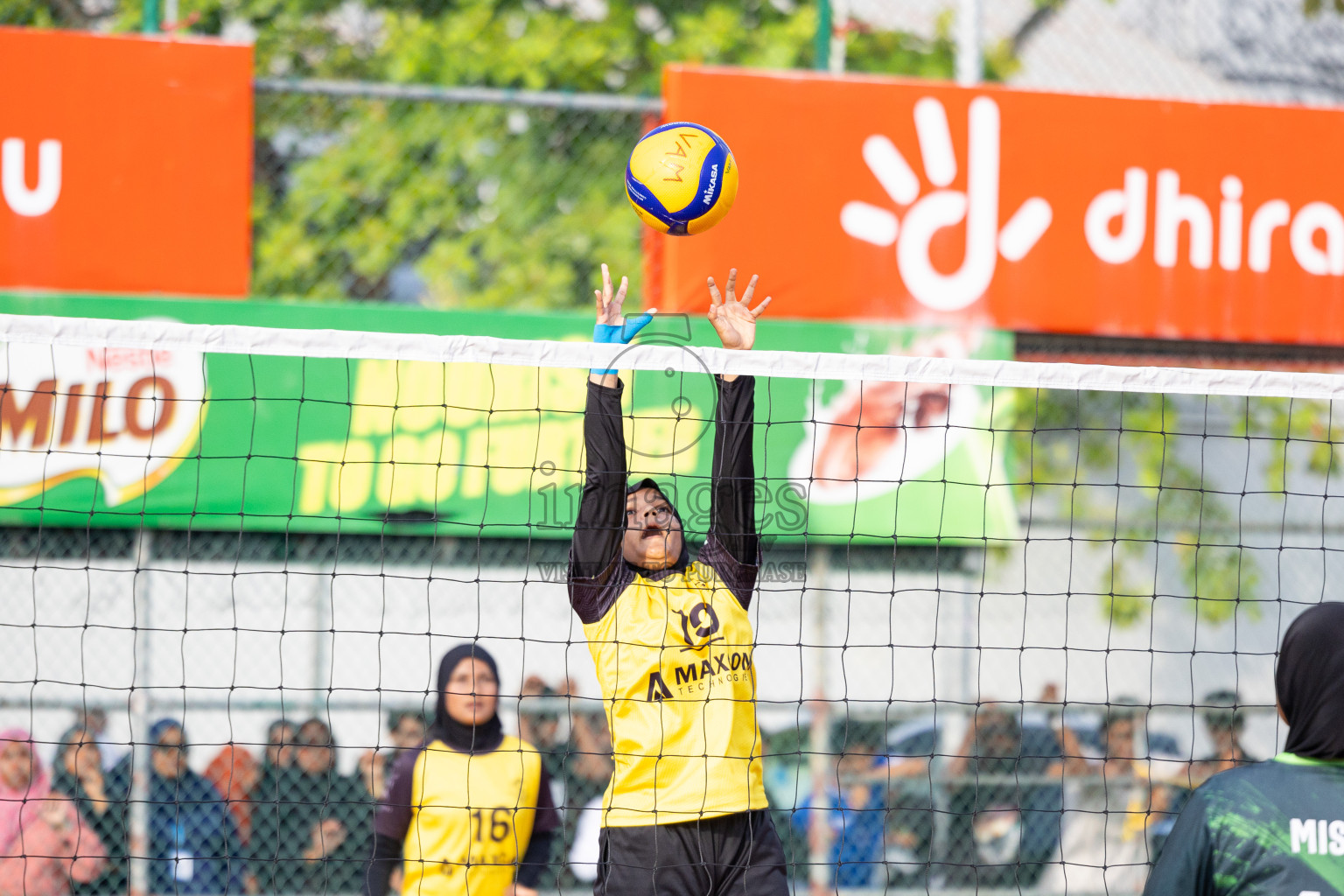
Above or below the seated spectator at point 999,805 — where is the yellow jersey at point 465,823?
above

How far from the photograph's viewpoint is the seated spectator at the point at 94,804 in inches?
247

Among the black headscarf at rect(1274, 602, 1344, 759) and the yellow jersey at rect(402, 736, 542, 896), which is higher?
the black headscarf at rect(1274, 602, 1344, 759)

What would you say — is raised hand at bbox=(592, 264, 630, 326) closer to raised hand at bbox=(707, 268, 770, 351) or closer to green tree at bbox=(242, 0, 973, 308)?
raised hand at bbox=(707, 268, 770, 351)

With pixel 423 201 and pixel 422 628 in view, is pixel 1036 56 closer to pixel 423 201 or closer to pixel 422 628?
pixel 423 201

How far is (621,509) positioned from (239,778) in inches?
150

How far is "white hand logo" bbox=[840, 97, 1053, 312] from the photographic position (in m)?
7.03

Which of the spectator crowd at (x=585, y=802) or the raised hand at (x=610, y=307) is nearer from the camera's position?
the raised hand at (x=610, y=307)

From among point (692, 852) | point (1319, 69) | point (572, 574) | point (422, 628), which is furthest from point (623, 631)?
point (1319, 69)

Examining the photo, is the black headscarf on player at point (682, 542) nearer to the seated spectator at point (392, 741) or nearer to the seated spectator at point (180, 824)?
the seated spectator at point (392, 741)

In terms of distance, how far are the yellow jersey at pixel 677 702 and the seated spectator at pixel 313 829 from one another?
331 centimetres

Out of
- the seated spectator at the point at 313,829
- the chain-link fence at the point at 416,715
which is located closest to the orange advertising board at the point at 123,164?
the chain-link fence at the point at 416,715

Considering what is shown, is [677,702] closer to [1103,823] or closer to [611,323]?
[611,323]

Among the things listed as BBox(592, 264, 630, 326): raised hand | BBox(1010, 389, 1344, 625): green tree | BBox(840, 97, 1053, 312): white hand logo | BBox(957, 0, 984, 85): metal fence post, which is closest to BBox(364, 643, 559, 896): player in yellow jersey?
BBox(592, 264, 630, 326): raised hand

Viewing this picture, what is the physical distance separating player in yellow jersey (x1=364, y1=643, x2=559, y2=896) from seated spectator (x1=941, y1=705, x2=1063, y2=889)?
126 inches
